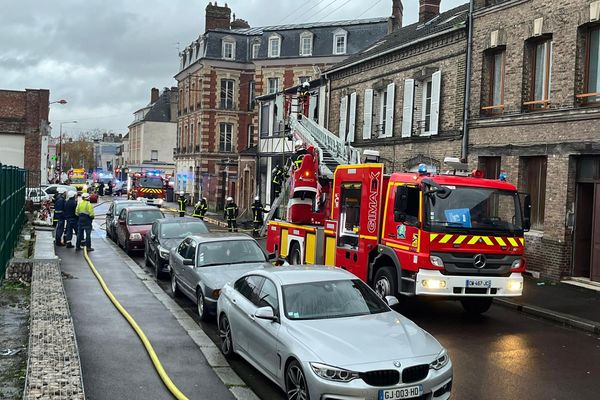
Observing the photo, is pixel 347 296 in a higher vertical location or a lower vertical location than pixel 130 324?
higher

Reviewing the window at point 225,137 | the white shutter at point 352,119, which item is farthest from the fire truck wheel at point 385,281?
the window at point 225,137

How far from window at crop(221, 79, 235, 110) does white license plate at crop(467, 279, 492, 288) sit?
46.1 metres

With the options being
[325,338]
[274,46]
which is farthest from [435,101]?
[274,46]

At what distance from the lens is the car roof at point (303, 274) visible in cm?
795

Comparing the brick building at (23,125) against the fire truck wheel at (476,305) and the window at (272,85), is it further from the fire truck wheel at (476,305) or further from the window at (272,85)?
the fire truck wheel at (476,305)

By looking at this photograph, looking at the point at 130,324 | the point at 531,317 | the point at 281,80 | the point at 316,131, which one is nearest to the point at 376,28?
the point at 281,80

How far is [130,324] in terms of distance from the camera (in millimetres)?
10008

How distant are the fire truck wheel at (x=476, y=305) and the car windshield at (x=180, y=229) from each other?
24.1ft

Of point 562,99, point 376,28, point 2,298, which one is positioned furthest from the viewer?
point 376,28

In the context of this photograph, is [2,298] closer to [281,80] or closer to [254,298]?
[254,298]

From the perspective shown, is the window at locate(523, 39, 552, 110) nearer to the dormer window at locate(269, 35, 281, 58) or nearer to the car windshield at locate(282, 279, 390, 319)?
the car windshield at locate(282, 279, 390, 319)

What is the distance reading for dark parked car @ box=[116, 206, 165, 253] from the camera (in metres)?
20.1

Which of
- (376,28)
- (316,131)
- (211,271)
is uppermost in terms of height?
(376,28)

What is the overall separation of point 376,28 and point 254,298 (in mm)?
40889
